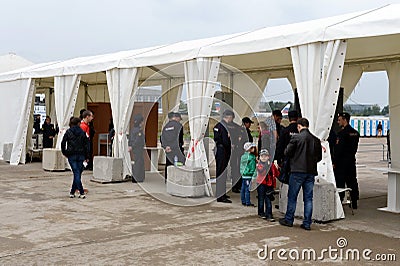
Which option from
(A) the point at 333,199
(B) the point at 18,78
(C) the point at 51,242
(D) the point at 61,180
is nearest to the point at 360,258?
(A) the point at 333,199

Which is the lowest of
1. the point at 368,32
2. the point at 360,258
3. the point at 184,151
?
the point at 360,258

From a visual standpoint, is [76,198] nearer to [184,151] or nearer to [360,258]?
[184,151]

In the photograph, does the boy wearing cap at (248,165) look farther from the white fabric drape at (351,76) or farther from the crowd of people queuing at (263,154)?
the white fabric drape at (351,76)

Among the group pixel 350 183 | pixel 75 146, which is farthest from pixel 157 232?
pixel 350 183

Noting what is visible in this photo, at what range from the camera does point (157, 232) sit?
6023 millimetres

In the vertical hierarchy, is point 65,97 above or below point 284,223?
above

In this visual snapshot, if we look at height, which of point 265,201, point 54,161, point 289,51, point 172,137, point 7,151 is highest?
point 289,51

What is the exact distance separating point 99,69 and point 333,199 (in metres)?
6.61

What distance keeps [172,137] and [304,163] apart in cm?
387

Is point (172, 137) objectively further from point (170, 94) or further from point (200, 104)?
point (170, 94)

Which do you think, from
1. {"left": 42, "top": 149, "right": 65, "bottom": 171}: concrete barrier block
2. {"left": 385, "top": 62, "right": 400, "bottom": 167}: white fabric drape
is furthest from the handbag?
{"left": 42, "top": 149, "right": 65, "bottom": 171}: concrete barrier block

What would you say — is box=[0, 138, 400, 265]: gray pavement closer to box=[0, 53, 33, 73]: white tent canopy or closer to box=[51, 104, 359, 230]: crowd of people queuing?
box=[51, 104, 359, 230]: crowd of people queuing

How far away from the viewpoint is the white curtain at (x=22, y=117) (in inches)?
555

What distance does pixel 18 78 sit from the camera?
14.4m
